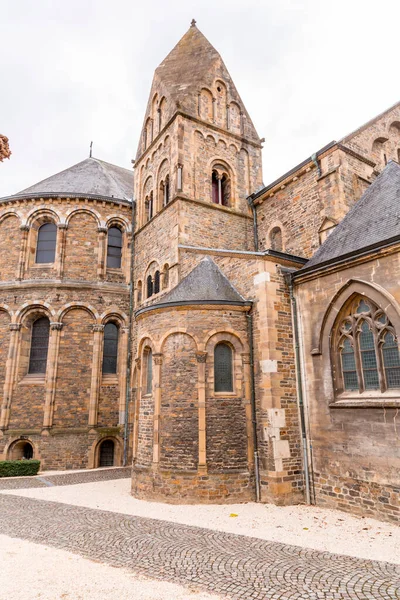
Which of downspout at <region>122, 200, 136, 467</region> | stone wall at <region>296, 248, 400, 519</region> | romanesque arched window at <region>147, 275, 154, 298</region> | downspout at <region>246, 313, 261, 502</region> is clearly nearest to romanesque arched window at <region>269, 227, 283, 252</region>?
romanesque arched window at <region>147, 275, 154, 298</region>

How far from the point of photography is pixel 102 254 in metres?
19.4

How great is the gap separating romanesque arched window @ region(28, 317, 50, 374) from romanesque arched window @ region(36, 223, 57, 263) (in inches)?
119

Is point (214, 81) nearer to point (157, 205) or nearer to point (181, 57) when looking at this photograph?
point (181, 57)

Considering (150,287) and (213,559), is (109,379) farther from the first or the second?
(213,559)

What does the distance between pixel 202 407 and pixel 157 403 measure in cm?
132

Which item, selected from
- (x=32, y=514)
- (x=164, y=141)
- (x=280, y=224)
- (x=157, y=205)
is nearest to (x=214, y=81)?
(x=164, y=141)

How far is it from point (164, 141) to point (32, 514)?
15.4 m

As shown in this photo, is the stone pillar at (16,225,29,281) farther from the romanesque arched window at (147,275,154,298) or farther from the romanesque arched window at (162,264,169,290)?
the romanesque arched window at (162,264,169,290)

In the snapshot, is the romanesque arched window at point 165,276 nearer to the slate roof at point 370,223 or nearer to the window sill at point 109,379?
the window sill at point 109,379

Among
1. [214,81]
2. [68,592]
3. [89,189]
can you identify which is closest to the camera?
[68,592]

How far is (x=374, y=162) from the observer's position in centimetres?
1523

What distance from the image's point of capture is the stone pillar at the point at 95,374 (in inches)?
680

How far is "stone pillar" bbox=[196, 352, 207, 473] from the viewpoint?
399 inches

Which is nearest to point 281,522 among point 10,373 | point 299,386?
point 299,386
